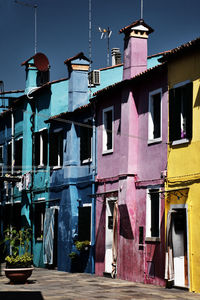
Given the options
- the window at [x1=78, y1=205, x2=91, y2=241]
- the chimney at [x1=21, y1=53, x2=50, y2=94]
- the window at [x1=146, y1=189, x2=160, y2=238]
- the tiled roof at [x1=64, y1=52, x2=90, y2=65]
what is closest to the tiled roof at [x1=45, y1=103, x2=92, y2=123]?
the tiled roof at [x1=64, y1=52, x2=90, y2=65]

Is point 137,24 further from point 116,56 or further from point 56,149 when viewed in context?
point 116,56

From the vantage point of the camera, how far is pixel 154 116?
21.4 metres

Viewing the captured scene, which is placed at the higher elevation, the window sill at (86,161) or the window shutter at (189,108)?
the window shutter at (189,108)

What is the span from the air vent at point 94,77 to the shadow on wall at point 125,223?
23.1 feet

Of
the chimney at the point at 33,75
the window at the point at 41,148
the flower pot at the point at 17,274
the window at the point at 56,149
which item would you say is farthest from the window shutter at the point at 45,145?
the flower pot at the point at 17,274

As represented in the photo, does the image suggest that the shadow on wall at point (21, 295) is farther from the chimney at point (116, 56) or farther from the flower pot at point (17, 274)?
the chimney at point (116, 56)

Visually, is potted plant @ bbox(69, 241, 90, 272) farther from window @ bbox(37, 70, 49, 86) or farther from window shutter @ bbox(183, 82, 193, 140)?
window @ bbox(37, 70, 49, 86)

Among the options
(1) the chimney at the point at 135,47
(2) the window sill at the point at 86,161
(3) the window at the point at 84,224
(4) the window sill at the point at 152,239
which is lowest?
(4) the window sill at the point at 152,239

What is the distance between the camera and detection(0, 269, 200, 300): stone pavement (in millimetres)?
17375

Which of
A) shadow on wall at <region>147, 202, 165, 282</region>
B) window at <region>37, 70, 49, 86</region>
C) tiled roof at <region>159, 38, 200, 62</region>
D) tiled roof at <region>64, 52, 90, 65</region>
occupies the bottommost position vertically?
shadow on wall at <region>147, 202, 165, 282</region>

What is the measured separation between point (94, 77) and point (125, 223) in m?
7.72

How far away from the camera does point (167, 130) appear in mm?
20281

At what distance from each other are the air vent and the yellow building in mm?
8007

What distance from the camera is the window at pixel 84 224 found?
83.7ft
